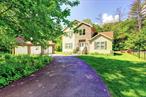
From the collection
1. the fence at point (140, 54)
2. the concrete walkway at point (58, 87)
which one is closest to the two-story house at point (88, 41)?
the fence at point (140, 54)

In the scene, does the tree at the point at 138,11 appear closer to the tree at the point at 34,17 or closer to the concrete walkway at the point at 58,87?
the tree at the point at 34,17

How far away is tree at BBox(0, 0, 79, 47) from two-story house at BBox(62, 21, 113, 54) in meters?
21.5

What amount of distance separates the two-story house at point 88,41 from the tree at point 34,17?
21464 millimetres

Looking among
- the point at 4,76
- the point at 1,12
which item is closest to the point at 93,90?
the point at 4,76

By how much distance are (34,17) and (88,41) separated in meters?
28.2

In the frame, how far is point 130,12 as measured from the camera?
54781 mm

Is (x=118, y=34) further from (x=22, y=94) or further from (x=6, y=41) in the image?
(x=22, y=94)

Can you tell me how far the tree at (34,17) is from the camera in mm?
9859

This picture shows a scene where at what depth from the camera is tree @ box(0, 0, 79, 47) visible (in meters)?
9.86

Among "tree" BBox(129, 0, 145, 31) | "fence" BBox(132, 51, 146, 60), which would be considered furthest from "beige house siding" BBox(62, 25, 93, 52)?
"tree" BBox(129, 0, 145, 31)

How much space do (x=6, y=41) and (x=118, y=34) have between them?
33.8 m

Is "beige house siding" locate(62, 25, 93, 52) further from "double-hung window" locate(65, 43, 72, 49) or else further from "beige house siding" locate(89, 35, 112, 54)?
"beige house siding" locate(89, 35, 112, 54)

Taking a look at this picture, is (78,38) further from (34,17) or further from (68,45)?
(34,17)

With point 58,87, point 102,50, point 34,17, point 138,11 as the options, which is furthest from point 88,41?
point 58,87
